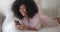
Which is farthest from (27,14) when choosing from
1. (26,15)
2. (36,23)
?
(36,23)

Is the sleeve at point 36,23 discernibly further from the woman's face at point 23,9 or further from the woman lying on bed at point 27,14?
the woman's face at point 23,9

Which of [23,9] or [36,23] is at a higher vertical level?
[23,9]

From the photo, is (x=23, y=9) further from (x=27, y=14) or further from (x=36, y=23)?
(x=36, y=23)

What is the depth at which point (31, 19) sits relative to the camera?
1.57m

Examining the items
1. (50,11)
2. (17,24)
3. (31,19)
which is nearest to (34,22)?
(31,19)

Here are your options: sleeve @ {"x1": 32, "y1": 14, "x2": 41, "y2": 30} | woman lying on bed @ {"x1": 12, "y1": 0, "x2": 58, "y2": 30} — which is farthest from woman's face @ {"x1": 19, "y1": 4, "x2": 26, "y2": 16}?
sleeve @ {"x1": 32, "y1": 14, "x2": 41, "y2": 30}

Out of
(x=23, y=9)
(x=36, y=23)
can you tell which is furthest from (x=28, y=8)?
(x=36, y=23)

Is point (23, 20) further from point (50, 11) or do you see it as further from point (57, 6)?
point (57, 6)

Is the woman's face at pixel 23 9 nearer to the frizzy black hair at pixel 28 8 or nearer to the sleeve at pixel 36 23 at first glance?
the frizzy black hair at pixel 28 8

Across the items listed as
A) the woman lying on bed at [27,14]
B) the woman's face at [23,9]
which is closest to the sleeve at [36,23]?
the woman lying on bed at [27,14]

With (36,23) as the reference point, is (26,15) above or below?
above

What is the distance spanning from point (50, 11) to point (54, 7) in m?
0.10

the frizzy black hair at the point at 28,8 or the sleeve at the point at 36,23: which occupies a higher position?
the frizzy black hair at the point at 28,8

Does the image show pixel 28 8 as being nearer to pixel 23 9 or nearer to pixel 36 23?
pixel 23 9
